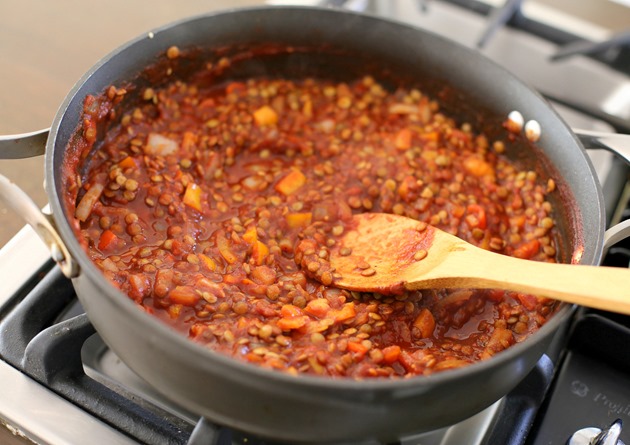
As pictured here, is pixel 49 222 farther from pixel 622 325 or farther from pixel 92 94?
pixel 622 325

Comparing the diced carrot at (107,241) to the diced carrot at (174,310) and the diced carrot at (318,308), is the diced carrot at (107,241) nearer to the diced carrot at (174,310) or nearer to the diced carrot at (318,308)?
the diced carrot at (174,310)

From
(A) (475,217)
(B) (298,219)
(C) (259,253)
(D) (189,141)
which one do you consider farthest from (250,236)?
(A) (475,217)

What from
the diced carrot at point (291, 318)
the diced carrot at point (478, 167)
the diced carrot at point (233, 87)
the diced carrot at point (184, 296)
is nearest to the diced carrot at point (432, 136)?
the diced carrot at point (478, 167)

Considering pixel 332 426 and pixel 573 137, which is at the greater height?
pixel 573 137

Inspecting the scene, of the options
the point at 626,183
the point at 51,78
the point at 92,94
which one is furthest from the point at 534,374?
the point at 51,78

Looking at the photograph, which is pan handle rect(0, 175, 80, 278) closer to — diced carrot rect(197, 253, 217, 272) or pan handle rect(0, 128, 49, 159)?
pan handle rect(0, 128, 49, 159)

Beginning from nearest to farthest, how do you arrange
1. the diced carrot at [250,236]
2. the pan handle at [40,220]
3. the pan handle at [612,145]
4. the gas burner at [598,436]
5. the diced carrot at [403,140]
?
the pan handle at [40,220], the gas burner at [598,436], the pan handle at [612,145], the diced carrot at [250,236], the diced carrot at [403,140]
